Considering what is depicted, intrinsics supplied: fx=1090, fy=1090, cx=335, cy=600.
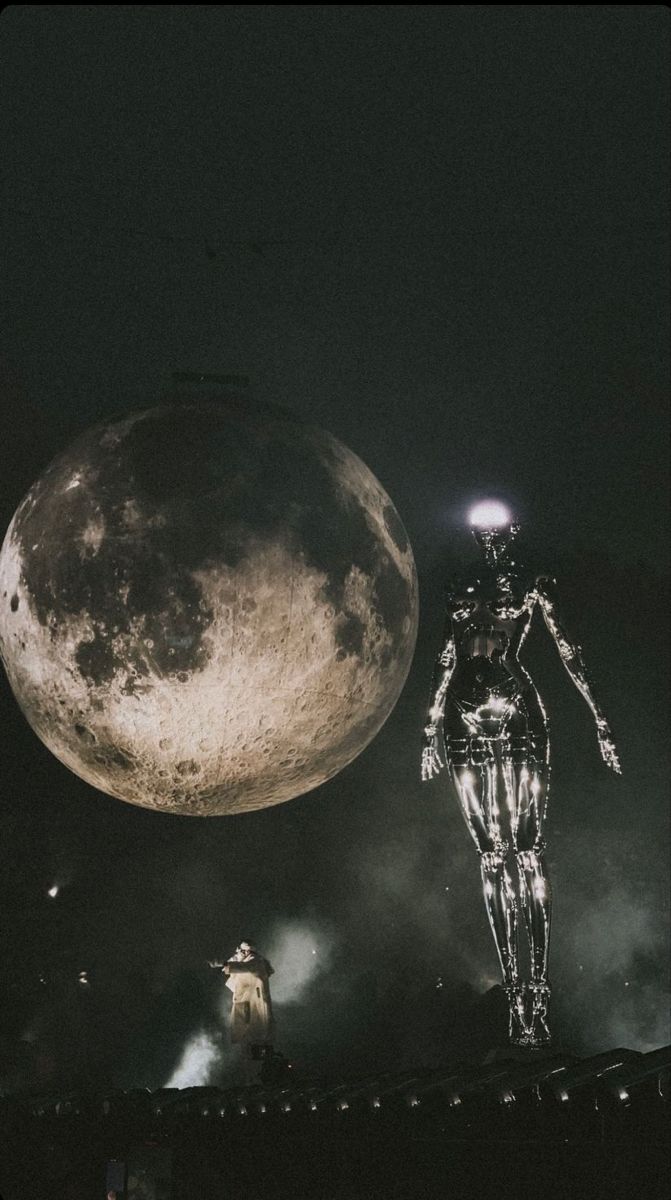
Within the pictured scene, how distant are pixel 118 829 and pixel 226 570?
7.63 metres

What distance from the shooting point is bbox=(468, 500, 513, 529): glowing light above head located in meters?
7.93

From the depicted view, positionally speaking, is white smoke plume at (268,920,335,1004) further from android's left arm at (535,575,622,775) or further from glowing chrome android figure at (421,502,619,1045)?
android's left arm at (535,575,622,775)

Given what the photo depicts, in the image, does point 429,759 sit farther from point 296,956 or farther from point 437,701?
point 296,956

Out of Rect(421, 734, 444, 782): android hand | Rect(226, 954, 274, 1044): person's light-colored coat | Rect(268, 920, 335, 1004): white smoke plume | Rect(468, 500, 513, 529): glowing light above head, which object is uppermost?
Rect(468, 500, 513, 529): glowing light above head

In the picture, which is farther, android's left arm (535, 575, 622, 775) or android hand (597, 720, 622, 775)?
android's left arm (535, 575, 622, 775)

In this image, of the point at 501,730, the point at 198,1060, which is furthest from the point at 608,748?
the point at 198,1060

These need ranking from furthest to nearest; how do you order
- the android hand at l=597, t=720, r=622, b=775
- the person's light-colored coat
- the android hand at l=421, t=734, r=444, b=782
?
the person's light-colored coat → the android hand at l=421, t=734, r=444, b=782 → the android hand at l=597, t=720, r=622, b=775

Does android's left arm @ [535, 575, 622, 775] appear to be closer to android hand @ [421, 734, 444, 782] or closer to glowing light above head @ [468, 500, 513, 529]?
glowing light above head @ [468, 500, 513, 529]

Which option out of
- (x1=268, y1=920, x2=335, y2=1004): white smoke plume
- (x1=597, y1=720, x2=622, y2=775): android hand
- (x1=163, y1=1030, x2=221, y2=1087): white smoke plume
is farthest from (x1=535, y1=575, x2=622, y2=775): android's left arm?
(x1=163, y1=1030, x2=221, y2=1087): white smoke plume

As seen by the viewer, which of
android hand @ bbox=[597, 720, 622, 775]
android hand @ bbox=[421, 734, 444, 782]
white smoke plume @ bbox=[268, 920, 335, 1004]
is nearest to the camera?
android hand @ bbox=[597, 720, 622, 775]

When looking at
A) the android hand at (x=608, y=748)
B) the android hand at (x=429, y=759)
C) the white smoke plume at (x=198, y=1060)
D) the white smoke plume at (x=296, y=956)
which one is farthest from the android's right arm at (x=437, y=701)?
the white smoke plume at (x=198, y=1060)

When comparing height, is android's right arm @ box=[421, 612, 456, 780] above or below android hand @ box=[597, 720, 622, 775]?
above

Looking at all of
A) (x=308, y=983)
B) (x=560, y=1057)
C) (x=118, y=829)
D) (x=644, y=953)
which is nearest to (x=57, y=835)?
(x=118, y=829)

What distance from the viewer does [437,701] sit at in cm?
808
